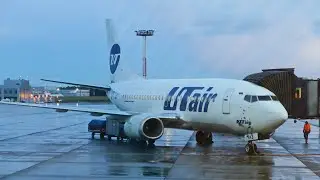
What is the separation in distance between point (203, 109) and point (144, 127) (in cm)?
349

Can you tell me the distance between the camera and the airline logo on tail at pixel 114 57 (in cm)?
4025

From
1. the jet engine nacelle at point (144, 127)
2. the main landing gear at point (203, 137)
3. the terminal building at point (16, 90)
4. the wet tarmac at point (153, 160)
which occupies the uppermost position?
the terminal building at point (16, 90)

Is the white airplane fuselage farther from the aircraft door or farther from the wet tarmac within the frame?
the wet tarmac

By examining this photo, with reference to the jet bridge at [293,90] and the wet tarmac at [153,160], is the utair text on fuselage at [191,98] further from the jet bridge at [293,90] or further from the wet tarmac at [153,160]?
the jet bridge at [293,90]

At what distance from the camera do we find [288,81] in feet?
114

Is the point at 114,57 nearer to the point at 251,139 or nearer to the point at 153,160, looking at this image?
the point at 251,139

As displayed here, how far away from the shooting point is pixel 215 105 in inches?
1022

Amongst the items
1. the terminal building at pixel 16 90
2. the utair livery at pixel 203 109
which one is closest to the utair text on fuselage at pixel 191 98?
the utair livery at pixel 203 109

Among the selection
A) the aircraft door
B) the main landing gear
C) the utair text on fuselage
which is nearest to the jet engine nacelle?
the utair text on fuselage

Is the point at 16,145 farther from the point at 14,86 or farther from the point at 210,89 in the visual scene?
the point at 14,86

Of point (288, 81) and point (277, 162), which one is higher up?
point (288, 81)

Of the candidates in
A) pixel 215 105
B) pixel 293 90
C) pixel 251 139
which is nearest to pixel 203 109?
pixel 215 105

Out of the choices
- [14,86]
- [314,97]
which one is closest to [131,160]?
[314,97]

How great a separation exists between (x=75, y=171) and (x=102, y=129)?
15569 millimetres
